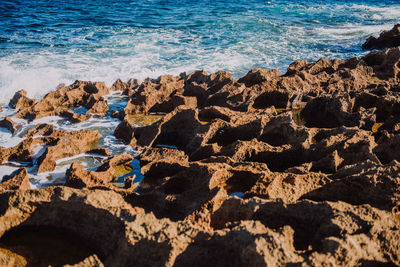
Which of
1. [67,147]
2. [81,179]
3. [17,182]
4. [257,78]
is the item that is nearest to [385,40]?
[257,78]

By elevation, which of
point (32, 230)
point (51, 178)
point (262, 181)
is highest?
point (262, 181)

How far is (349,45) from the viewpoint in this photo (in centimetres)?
1209

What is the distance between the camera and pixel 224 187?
137 inches

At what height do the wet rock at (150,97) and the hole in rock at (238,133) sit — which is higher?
the hole in rock at (238,133)

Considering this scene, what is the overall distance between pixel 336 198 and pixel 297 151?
95 centimetres

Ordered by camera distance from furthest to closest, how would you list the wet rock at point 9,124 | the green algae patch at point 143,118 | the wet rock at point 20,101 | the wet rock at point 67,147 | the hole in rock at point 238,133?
the wet rock at point 20,101 → the green algae patch at point 143,118 → the wet rock at point 9,124 → the hole in rock at point 238,133 → the wet rock at point 67,147

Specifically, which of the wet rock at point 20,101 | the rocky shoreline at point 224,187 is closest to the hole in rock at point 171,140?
the rocky shoreline at point 224,187

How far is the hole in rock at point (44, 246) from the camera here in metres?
2.54

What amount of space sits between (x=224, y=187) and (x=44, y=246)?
1678 millimetres

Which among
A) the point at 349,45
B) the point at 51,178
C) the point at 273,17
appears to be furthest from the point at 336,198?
the point at 273,17

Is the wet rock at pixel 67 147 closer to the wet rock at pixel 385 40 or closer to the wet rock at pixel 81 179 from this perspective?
the wet rock at pixel 81 179

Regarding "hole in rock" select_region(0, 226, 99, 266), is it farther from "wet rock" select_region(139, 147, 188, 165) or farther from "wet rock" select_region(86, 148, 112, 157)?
"wet rock" select_region(86, 148, 112, 157)

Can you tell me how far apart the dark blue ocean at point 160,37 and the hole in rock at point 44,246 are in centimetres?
531

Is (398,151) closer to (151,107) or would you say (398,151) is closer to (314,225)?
(314,225)
